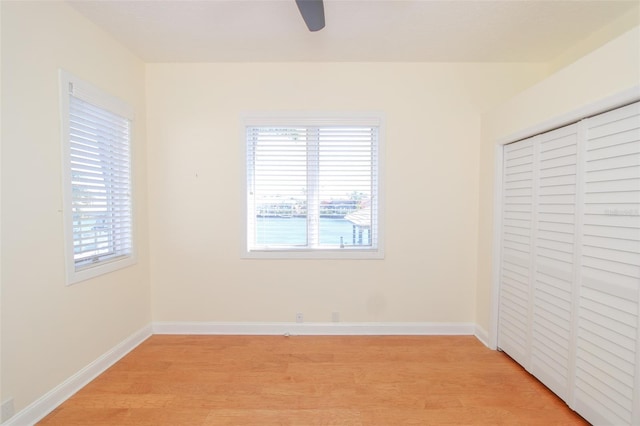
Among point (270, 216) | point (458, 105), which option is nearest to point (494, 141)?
point (458, 105)

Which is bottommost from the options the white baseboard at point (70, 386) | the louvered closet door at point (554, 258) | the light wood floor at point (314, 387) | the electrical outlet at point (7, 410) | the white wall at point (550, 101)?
the light wood floor at point (314, 387)

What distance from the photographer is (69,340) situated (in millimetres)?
1891

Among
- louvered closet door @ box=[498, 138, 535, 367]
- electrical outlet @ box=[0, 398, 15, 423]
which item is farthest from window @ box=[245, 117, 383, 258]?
electrical outlet @ box=[0, 398, 15, 423]

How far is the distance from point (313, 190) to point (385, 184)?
0.75 meters

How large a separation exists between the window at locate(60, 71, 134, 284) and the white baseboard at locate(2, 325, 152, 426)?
2.34 feet

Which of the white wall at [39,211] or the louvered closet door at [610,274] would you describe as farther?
the white wall at [39,211]

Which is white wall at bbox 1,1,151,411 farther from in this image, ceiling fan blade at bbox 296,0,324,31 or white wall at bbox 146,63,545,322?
ceiling fan blade at bbox 296,0,324,31

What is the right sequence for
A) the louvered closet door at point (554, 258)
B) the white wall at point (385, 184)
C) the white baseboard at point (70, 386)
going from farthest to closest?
the white wall at point (385, 184), the louvered closet door at point (554, 258), the white baseboard at point (70, 386)

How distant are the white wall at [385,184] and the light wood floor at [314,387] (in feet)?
1.27

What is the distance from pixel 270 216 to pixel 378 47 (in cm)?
192

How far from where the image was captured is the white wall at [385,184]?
8.74ft

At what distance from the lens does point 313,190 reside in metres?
2.77

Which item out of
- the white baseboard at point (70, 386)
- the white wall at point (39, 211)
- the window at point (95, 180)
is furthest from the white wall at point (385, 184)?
the white wall at point (39, 211)

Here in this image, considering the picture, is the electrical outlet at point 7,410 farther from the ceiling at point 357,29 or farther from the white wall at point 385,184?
the ceiling at point 357,29
